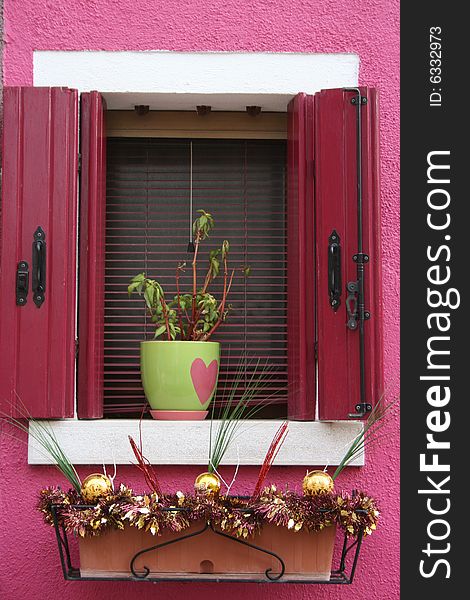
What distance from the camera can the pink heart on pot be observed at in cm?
338

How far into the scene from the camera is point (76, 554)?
3.33 metres

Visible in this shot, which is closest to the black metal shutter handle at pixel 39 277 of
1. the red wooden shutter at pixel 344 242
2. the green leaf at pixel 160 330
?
the green leaf at pixel 160 330

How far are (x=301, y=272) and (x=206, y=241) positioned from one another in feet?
1.52

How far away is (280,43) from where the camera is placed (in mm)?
3504

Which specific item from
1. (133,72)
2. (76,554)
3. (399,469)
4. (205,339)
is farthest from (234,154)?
(76,554)

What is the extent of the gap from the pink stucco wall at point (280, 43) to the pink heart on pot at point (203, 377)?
259mm

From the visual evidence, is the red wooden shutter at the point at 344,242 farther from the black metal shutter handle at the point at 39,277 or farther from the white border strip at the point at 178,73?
the black metal shutter handle at the point at 39,277

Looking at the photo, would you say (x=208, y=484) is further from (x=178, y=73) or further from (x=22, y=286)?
(x=178, y=73)

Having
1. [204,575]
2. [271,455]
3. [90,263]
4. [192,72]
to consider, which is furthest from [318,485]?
[192,72]

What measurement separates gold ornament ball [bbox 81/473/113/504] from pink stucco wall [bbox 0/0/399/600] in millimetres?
340

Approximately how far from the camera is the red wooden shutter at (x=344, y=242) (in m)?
3.30

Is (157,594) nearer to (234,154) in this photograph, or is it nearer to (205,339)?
(205,339)

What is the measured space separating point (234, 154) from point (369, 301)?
81 cm

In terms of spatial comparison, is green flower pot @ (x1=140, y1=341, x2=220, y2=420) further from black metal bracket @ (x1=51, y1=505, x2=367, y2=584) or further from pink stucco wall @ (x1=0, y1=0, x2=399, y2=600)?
black metal bracket @ (x1=51, y1=505, x2=367, y2=584)
